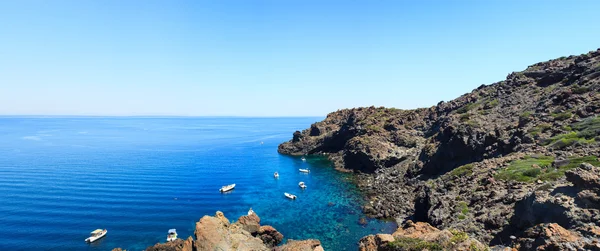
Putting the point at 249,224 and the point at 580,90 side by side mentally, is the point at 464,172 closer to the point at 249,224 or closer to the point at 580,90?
the point at 580,90

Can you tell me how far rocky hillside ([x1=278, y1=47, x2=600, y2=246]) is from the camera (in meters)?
34.0

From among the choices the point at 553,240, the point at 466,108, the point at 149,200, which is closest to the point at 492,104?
the point at 466,108

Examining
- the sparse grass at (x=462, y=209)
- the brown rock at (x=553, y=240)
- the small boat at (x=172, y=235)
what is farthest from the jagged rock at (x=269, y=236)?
the brown rock at (x=553, y=240)

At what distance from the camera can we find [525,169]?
A: 43969mm

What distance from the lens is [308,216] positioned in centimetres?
5950

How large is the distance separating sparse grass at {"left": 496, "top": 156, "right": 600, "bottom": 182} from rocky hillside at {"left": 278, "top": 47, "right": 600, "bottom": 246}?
0.13m

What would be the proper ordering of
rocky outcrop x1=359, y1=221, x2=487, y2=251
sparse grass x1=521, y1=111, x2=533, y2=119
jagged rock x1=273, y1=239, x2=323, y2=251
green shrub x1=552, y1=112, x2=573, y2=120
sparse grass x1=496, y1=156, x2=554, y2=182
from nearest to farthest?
rocky outcrop x1=359, y1=221, x2=487, y2=251 < jagged rock x1=273, y1=239, x2=323, y2=251 < sparse grass x1=496, y1=156, x2=554, y2=182 < green shrub x1=552, y1=112, x2=573, y2=120 < sparse grass x1=521, y1=111, x2=533, y2=119

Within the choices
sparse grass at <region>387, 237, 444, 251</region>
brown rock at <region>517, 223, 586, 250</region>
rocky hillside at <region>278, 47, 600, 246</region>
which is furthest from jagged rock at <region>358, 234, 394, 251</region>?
rocky hillside at <region>278, 47, 600, 246</region>

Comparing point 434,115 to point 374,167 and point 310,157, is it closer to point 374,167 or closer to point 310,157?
point 374,167

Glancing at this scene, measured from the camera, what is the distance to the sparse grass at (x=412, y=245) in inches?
856

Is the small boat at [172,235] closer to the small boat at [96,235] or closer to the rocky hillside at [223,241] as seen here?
the rocky hillside at [223,241]

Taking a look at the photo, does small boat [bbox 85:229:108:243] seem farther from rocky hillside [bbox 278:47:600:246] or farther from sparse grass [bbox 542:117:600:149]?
sparse grass [bbox 542:117:600:149]

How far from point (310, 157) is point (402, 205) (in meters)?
74.5

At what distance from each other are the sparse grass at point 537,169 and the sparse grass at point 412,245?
27968 millimetres
